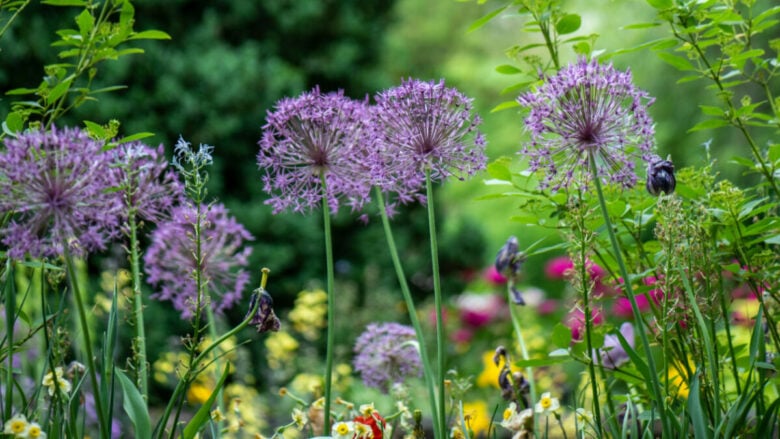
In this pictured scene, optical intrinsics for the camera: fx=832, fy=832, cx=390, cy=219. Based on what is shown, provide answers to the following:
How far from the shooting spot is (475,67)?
17.4 metres

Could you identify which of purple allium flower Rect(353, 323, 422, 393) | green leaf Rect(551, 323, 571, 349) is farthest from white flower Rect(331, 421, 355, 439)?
purple allium flower Rect(353, 323, 422, 393)

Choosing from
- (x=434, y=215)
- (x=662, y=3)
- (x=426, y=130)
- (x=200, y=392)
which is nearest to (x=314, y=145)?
(x=426, y=130)

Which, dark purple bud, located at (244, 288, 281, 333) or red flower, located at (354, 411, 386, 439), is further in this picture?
red flower, located at (354, 411, 386, 439)

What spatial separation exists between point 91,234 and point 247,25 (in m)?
7.18

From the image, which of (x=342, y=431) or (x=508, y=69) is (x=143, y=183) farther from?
(x=508, y=69)

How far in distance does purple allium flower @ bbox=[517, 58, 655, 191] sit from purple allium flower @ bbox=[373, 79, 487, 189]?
141 millimetres

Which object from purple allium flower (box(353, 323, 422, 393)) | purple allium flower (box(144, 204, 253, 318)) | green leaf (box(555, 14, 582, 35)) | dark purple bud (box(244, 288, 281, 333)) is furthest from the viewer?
purple allium flower (box(353, 323, 422, 393))

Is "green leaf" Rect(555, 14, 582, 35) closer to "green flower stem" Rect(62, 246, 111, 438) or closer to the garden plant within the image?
the garden plant

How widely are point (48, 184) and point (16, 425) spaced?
42 centimetres

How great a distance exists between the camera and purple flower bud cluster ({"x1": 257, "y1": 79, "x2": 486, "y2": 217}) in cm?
169

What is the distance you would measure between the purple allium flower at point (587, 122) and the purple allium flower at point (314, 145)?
A: 1.27 feet

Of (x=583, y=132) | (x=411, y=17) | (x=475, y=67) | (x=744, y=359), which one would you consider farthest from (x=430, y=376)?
(x=411, y=17)

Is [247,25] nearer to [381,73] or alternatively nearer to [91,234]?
[381,73]

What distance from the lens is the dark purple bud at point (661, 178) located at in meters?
1.58
